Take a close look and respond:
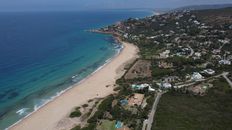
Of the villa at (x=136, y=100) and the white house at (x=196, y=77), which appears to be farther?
the white house at (x=196, y=77)

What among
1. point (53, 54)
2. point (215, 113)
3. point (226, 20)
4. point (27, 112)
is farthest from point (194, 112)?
point (226, 20)

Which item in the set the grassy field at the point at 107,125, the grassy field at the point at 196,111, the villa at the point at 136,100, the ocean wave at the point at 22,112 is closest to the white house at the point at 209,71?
the grassy field at the point at 196,111

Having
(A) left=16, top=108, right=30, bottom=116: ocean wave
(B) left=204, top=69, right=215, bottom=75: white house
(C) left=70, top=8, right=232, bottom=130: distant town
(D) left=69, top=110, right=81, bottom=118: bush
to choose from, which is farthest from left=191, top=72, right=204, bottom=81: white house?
(A) left=16, top=108, right=30, bottom=116: ocean wave

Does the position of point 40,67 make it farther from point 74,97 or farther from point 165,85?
point 165,85

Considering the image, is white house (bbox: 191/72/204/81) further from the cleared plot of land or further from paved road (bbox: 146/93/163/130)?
paved road (bbox: 146/93/163/130)

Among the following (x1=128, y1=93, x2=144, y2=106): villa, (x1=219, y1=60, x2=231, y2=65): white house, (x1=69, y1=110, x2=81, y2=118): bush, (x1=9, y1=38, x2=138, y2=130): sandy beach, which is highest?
(x1=128, y1=93, x2=144, y2=106): villa

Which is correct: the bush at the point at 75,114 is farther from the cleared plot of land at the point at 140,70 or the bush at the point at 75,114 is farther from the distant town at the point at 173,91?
the cleared plot of land at the point at 140,70

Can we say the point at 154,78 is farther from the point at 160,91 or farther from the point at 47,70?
the point at 47,70
